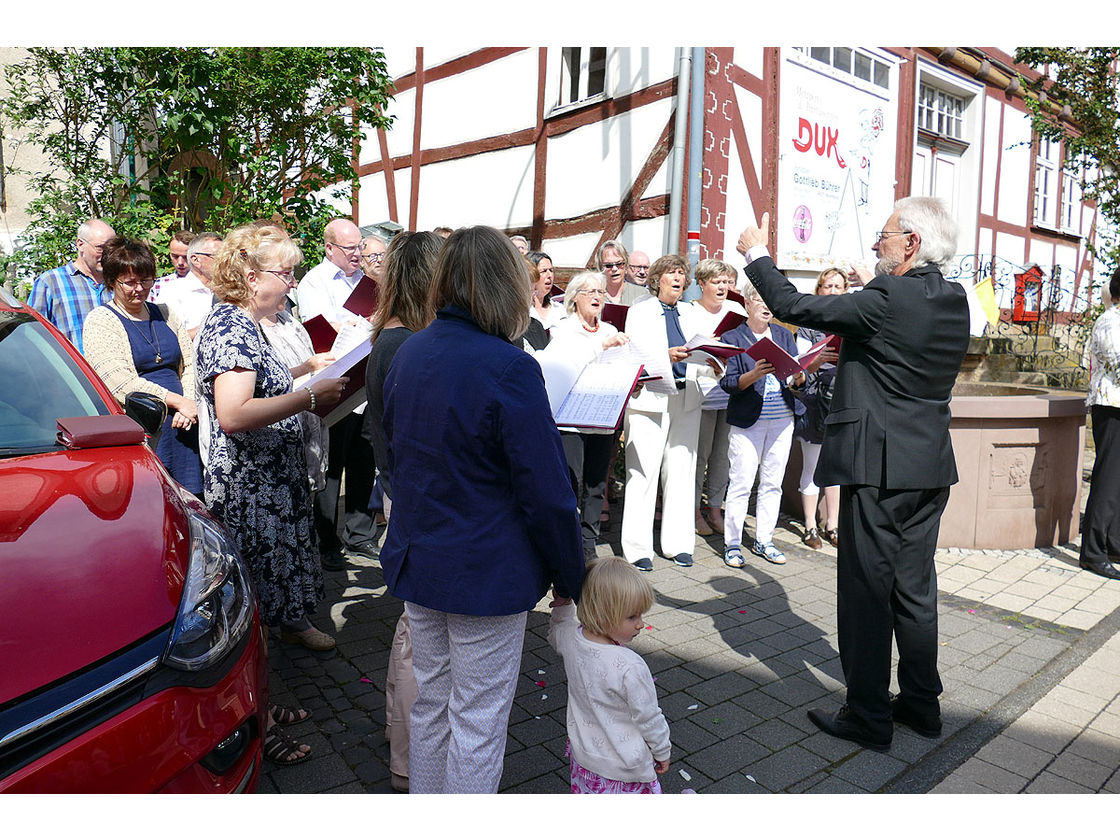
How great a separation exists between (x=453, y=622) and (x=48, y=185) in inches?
320

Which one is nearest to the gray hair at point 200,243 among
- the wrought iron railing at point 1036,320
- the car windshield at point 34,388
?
the car windshield at point 34,388

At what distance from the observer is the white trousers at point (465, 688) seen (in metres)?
2.38

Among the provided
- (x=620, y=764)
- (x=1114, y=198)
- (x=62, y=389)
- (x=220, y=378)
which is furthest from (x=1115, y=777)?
(x=1114, y=198)

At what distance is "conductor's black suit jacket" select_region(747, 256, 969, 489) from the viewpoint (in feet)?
10.5

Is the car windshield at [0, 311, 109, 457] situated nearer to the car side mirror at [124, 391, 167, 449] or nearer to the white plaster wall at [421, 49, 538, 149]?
the car side mirror at [124, 391, 167, 449]

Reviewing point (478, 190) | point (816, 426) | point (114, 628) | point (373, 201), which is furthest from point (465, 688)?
point (373, 201)

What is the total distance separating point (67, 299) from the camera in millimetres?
5453

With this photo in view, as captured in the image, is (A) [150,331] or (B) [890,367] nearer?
(B) [890,367]

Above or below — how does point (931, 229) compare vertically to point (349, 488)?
above

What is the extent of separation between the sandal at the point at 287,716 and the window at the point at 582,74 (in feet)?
29.5

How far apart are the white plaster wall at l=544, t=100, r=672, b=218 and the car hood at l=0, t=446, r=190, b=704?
26.4 ft

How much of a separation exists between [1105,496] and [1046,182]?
14.4 m

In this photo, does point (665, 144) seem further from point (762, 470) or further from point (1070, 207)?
point (1070, 207)

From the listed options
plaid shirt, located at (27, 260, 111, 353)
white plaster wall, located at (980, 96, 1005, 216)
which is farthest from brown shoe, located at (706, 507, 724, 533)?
white plaster wall, located at (980, 96, 1005, 216)
